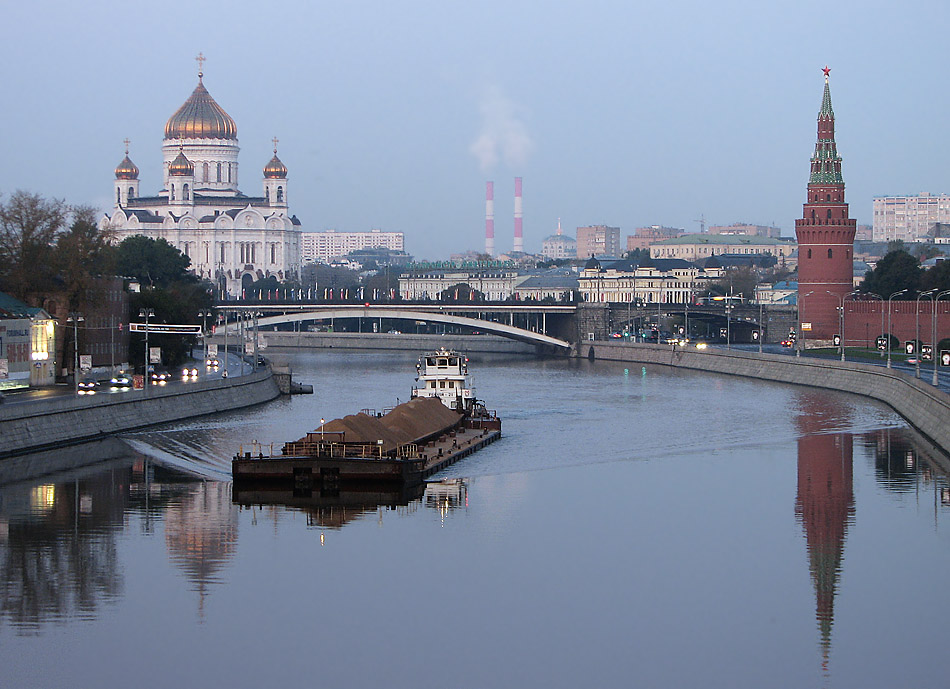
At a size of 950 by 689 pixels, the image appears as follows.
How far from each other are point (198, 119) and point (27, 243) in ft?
363

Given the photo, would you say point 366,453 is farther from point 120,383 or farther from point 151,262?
point 151,262

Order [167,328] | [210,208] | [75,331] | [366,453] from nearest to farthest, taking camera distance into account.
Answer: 1. [366,453]
2. [75,331]
3. [167,328]
4. [210,208]

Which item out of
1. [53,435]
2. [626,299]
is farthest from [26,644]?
[626,299]

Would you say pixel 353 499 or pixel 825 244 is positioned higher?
pixel 825 244

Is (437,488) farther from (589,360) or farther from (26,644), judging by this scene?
(589,360)

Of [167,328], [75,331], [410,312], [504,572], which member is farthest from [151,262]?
[504,572]

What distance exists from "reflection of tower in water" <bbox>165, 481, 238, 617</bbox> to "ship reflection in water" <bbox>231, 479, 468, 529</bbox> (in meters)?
0.67

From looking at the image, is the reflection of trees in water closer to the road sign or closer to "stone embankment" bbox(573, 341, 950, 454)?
the road sign

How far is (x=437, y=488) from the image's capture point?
38281 millimetres

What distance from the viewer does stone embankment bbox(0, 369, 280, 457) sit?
4231cm

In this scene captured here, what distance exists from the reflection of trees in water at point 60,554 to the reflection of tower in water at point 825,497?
1140 cm

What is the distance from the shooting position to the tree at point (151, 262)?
3944 inches

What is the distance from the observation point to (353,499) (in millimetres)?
36312

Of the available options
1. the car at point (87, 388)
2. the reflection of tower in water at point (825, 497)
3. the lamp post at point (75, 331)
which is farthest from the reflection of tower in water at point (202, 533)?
the lamp post at point (75, 331)
